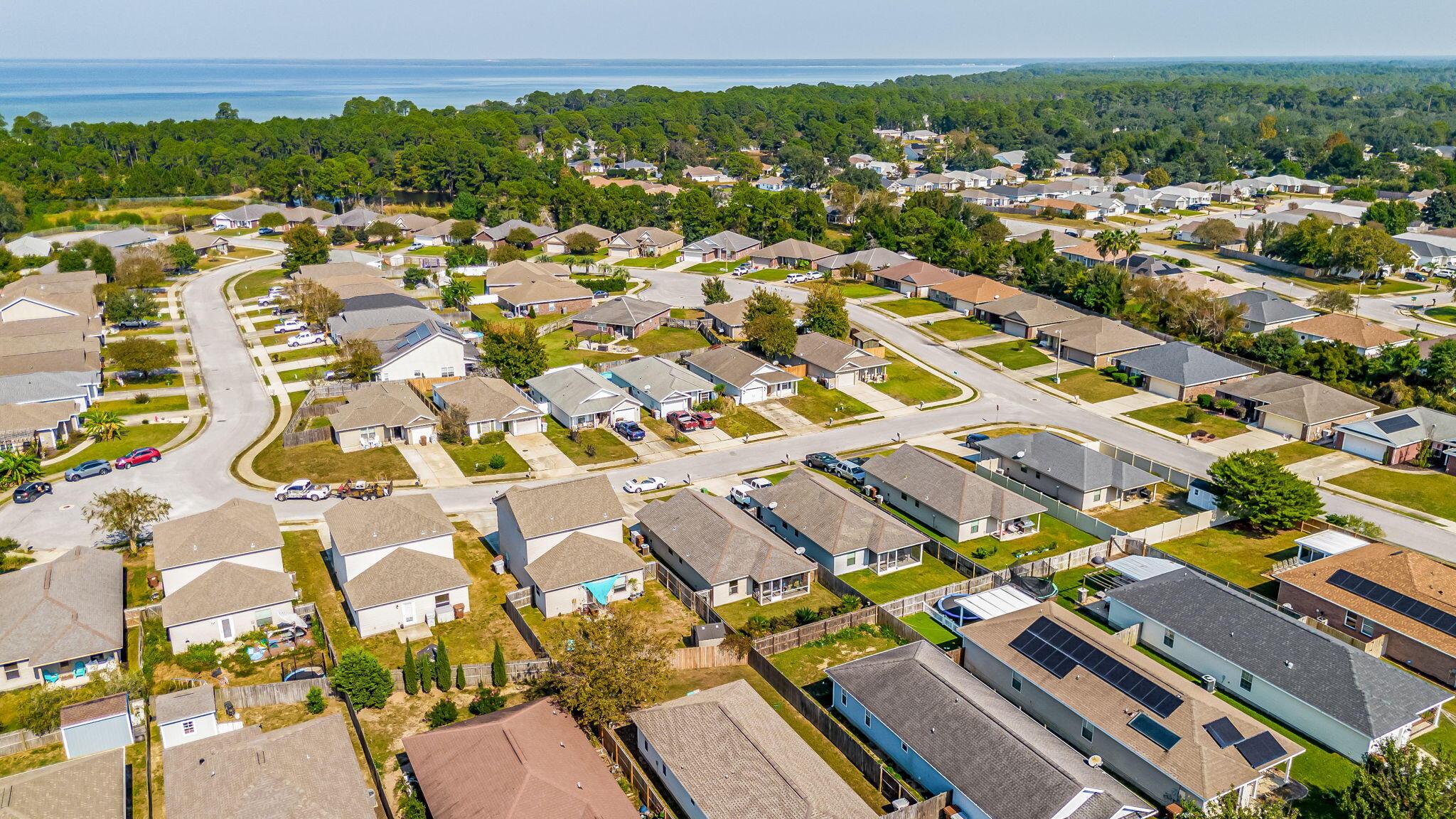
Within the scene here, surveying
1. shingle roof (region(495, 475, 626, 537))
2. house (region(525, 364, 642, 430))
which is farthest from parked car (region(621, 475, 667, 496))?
house (region(525, 364, 642, 430))

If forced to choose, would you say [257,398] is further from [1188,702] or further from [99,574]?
[1188,702]

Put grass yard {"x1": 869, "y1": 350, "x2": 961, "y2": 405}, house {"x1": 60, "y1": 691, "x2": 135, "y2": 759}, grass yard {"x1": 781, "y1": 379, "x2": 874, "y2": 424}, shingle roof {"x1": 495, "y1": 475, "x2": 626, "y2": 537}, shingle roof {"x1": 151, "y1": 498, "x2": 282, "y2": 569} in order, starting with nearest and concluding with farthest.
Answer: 1. house {"x1": 60, "y1": 691, "x2": 135, "y2": 759}
2. shingle roof {"x1": 151, "y1": 498, "x2": 282, "y2": 569}
3. shingle roof {"x1": 495, "y1": 475, "x2": 626, "y2": 537}
4. grass yard {"x1": 781, "y1": 379, "x2": 874, "y2": 424}
5. grass yard {"x1": 869, "y1": 350, "x2": 961, "y2": 405}

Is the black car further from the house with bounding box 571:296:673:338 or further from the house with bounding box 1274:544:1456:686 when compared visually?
the house with bounding box 1274:544:1456:686

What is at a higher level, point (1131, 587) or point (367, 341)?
point (367, 341)

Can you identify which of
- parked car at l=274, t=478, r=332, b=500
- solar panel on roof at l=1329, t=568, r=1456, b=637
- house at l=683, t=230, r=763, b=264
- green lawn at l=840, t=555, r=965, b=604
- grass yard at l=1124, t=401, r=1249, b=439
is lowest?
grass yard at l=1124, t=401, r=1249, b=439

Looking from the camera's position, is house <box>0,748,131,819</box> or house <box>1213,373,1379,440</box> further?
house <box>1213,373,1379,440</box>

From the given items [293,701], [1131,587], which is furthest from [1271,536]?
[293,701]

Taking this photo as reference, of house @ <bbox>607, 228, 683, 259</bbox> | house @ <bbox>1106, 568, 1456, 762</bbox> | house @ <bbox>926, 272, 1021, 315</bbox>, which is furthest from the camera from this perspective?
house @ <bbox>607, 228, 683, 259</bbox>
